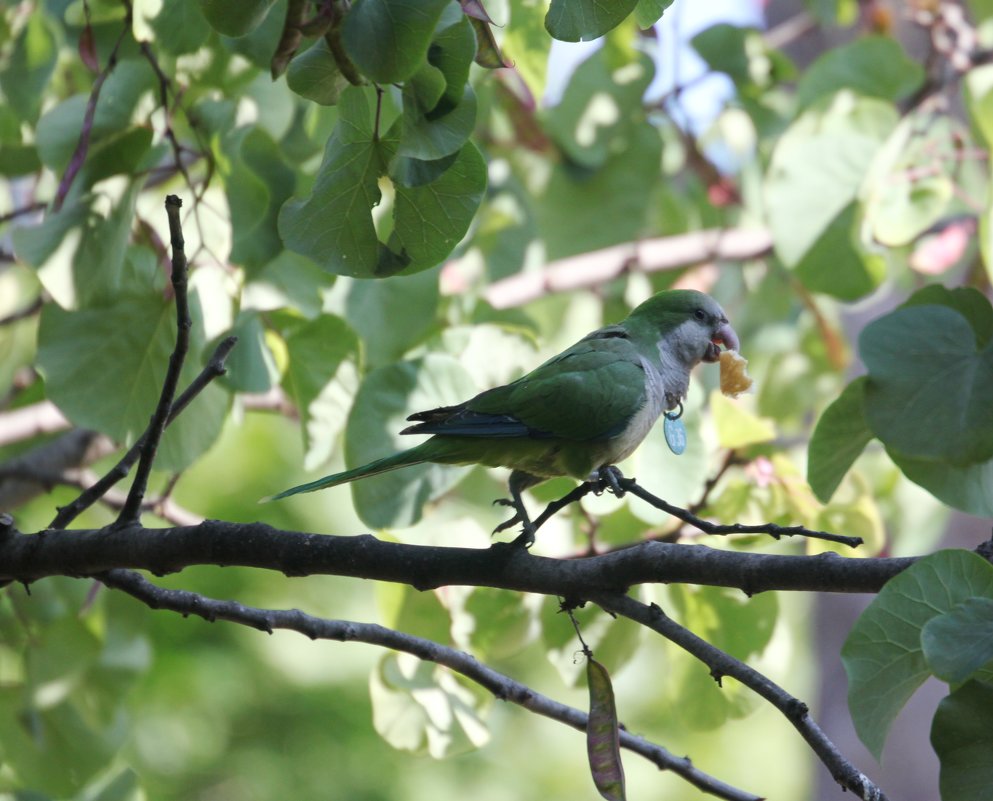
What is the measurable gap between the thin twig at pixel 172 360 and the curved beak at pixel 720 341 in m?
1.32

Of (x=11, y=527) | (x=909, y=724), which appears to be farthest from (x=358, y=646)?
(x=11, y=527)

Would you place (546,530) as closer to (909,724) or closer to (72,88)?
(72,88)

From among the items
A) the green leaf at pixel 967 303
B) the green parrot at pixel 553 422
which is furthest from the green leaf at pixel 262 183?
the green leaf at pixel 967 303

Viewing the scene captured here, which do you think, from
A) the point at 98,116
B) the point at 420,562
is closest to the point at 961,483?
the point at 420,562

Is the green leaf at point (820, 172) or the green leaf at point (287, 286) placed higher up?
the green leaf at point (820, 172)

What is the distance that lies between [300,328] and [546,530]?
0.67m

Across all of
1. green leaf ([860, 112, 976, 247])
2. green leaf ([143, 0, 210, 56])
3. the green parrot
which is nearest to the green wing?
the green parrot

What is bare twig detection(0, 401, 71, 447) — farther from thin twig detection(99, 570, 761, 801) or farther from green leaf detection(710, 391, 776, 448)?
green leaf detection(710, 391, 776, 448)

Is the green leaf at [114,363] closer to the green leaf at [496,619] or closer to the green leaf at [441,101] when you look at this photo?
the green leaf at [496,619]

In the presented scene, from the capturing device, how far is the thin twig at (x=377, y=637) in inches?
60.0

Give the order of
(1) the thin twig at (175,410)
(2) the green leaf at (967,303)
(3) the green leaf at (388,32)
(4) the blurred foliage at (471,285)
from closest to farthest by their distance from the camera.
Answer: (3) the green leaf at (388,32) < (4) the blurred foliage at (471,285) < (1) the thin twig at (175,410) < (2) the green leaf at (967,303)

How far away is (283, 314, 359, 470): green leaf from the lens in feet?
7.04

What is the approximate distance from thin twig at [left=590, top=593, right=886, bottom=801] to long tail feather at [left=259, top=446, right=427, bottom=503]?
55cm

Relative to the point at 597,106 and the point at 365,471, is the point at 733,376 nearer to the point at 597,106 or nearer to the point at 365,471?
the point at 365,471
